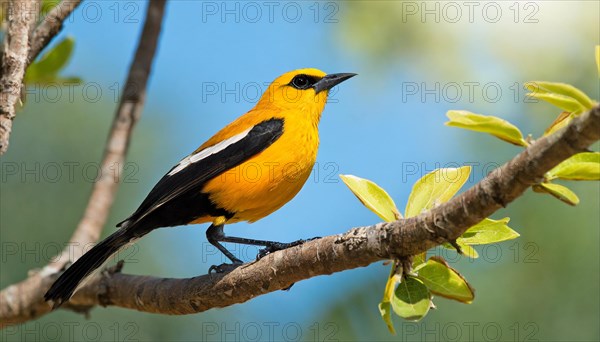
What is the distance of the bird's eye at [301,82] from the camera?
658 cm

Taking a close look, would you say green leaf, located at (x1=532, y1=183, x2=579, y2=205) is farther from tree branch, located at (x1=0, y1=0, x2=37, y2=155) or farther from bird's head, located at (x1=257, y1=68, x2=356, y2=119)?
bird's head, located at (x1=257, y1=68, x2=356, y2=119)

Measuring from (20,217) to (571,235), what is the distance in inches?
249

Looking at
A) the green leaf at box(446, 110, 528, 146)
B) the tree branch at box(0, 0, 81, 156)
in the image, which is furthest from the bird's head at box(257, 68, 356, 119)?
the green leaf at box(446, 110, 528, 146)

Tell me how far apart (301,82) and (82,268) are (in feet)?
9.03

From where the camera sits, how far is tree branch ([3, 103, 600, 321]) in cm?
241

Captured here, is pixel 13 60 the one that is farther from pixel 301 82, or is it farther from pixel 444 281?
pixel 301 82

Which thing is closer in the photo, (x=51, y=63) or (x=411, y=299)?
(x=411, y=299)

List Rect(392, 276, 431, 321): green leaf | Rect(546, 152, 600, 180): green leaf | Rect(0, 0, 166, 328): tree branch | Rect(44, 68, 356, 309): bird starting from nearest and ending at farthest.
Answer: Rect(546, 152, 600, 180): green leaf < Rect(392, 276, 431, 321): green leaf < Rect(44, 68, 356, 309): bird < Rect(0, 0, 166, 328): tree branch

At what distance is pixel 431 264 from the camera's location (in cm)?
322

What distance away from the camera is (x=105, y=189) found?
5777 millimetres

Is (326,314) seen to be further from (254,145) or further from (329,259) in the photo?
(329,259)

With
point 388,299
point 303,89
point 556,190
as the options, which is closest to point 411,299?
point 388,299

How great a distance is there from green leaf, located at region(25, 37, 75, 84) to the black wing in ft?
3.59

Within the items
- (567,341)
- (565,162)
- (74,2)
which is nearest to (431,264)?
(565,162)
